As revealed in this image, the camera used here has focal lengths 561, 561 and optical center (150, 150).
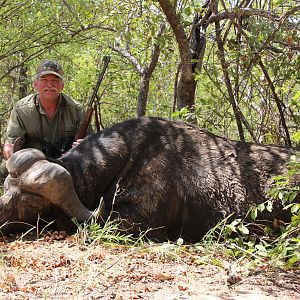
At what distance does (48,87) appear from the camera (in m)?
6.93

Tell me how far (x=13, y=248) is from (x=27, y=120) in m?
2.68

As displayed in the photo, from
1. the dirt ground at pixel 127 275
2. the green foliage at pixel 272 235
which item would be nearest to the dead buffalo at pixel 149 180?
the green foliage at pixel 272 235

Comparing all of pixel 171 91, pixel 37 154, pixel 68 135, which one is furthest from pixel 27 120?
pixel 171 91

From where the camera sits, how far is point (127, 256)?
4.29 metres

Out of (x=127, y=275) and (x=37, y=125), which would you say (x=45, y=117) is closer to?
(x=37, y=125)

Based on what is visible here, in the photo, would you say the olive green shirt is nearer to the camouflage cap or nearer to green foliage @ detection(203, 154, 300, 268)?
the camouflage cap

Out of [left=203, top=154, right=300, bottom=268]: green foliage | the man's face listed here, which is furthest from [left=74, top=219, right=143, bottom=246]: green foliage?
the man's face

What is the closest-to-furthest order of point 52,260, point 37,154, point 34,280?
point 34,280 < point 52,260 < point 37,154

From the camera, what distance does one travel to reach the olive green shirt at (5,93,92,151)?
22.4 feet

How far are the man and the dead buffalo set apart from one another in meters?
1.18

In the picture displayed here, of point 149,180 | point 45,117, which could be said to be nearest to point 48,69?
point 45,117

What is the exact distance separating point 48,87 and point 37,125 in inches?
19.5

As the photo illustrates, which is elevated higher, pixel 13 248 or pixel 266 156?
pixel 266 156

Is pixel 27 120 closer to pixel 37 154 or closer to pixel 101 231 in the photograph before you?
pixel 37 154
